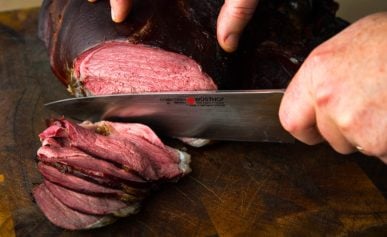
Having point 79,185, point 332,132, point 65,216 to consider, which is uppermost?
point 332,132

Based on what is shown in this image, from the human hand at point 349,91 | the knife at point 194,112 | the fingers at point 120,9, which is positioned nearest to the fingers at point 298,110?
the human hand at point 349,91

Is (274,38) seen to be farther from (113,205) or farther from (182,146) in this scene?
(113,205)

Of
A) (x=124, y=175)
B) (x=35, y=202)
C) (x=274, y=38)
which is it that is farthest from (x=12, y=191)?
(x=274, y=38)

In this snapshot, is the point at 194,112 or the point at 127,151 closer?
the point at 127,151

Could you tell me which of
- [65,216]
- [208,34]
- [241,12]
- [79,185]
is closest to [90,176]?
[79,185]

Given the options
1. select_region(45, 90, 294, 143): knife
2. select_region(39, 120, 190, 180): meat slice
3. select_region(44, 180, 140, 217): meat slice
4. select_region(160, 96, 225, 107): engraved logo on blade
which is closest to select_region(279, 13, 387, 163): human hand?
A: select_region(45, 90, 294, 143): knife

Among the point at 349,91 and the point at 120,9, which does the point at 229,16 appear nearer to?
the point at 120,9
